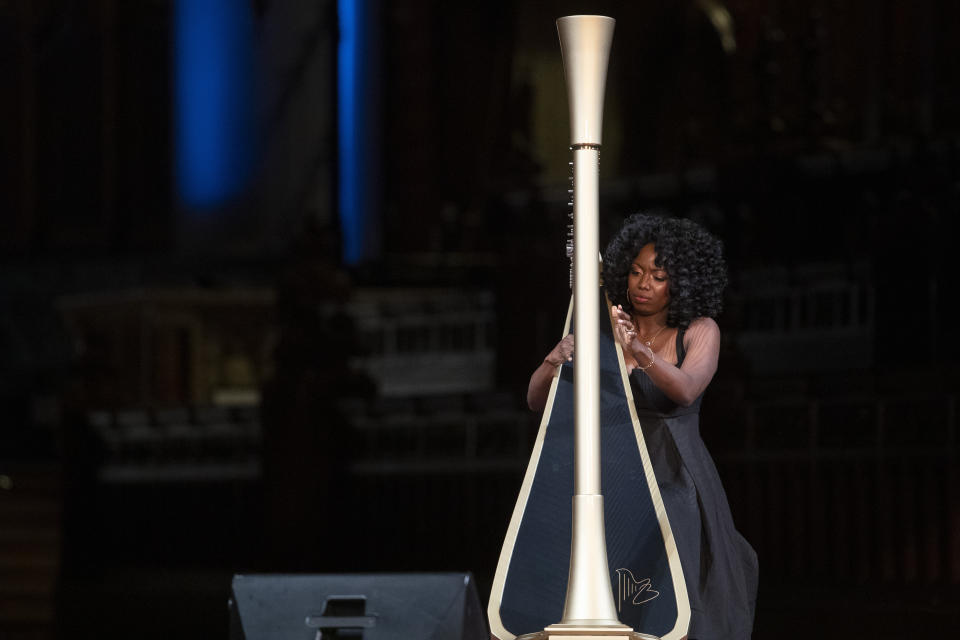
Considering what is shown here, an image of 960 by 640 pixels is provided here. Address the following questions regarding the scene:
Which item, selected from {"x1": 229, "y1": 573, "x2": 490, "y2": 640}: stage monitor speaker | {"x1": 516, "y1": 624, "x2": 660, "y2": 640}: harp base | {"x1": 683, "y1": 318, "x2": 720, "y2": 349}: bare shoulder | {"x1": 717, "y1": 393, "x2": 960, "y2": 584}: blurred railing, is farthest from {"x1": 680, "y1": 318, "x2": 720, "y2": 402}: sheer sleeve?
{"x1": 717, "y1": 393, "x2": 960, "y2": 584}: blurred railing

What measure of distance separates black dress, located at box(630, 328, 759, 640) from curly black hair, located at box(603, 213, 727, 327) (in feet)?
0.20

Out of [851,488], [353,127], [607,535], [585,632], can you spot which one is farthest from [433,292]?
[585,632]

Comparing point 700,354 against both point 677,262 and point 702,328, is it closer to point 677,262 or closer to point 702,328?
point 702,328

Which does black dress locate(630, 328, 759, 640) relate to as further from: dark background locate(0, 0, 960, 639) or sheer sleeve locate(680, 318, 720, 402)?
dark background locate(0, 0, 960, 639)

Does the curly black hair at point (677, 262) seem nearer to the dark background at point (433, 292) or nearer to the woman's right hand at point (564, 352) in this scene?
the woman's right hand at point (564, 352)

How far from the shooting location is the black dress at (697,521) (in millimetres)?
2420

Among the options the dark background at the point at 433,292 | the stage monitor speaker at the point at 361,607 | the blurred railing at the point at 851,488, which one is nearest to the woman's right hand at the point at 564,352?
the stage monitor speaker at the point at 361,607

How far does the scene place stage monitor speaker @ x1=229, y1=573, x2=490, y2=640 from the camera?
9.13ft

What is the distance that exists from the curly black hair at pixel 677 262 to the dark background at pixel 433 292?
7.12ft

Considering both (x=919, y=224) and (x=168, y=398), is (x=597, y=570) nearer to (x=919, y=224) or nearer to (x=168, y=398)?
(x=919, y=224)

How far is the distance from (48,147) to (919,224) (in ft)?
18.6

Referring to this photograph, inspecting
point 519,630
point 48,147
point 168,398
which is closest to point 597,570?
point 519,630
